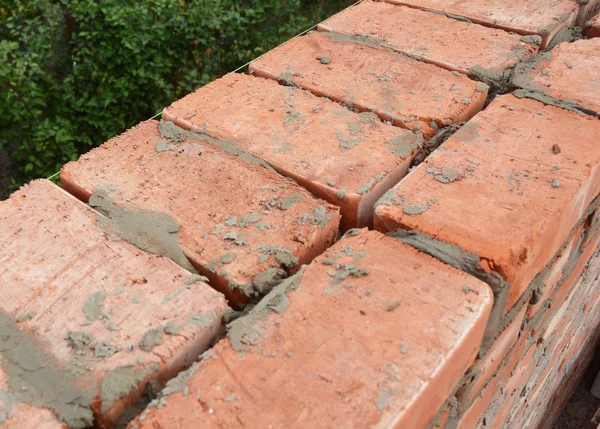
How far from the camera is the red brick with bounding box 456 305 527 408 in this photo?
4.07 ft

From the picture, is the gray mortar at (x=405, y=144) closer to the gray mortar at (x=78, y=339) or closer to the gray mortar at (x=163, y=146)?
the gray mortar at (x=163, y=146)

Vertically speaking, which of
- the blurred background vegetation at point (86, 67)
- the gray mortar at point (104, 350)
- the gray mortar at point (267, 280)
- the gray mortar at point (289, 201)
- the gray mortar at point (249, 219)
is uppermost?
the gray mortar at point (289, 201)

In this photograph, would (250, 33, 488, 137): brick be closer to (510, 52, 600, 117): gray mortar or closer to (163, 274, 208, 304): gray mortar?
(510, 52, 600, 117): gray mortar

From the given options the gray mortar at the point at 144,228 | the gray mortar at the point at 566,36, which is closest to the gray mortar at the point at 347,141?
the gray mortar at the point at 144,228

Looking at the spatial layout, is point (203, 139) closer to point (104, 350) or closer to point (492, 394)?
point (104, 350)

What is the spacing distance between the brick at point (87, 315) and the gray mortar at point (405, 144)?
0.60 meters

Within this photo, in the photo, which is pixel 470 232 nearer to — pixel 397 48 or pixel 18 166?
pixel 397 48

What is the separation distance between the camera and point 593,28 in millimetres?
1966

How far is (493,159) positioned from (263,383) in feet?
2.62

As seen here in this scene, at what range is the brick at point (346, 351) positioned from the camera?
91 cm

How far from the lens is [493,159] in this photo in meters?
1.36

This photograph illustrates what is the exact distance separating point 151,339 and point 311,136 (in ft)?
2.25

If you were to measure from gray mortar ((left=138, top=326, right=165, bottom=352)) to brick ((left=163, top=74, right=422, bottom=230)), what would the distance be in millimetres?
502

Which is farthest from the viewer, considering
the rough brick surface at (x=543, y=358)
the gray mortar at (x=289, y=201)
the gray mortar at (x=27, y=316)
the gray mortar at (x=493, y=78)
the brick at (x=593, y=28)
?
the brick at (x=593, y=28)
